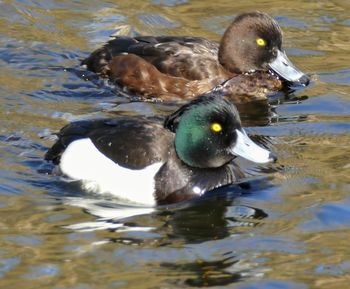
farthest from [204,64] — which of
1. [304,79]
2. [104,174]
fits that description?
[104,174]

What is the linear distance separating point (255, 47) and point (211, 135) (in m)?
3.39

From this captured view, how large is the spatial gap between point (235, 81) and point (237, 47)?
0.40 m

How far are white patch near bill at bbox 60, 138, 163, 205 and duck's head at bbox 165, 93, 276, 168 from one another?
0.31m

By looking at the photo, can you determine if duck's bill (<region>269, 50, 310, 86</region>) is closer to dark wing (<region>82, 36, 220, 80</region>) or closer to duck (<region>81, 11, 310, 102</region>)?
duck (<region>81, 11, 310, 102</region>)

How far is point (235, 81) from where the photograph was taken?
474 inches

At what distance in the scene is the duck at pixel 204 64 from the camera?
1181 cm

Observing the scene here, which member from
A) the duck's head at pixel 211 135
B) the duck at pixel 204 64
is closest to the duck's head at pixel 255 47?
the duck at pixel 204 64

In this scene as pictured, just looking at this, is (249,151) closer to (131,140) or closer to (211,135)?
(211,135)

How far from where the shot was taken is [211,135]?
900cm

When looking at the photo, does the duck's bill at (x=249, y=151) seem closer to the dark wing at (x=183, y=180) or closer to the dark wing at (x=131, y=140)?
the dark wing at (x=183, y=180)

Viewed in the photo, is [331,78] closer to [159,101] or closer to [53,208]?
[159,101]

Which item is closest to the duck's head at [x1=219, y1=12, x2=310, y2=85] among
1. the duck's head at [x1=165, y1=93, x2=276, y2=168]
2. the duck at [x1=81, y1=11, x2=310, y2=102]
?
the duck at [x1=81, y1=11, x2=310, y2=102]

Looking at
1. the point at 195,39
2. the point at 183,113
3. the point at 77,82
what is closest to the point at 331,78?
the point at 195,39

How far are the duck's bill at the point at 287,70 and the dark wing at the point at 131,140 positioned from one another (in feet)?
10.4
